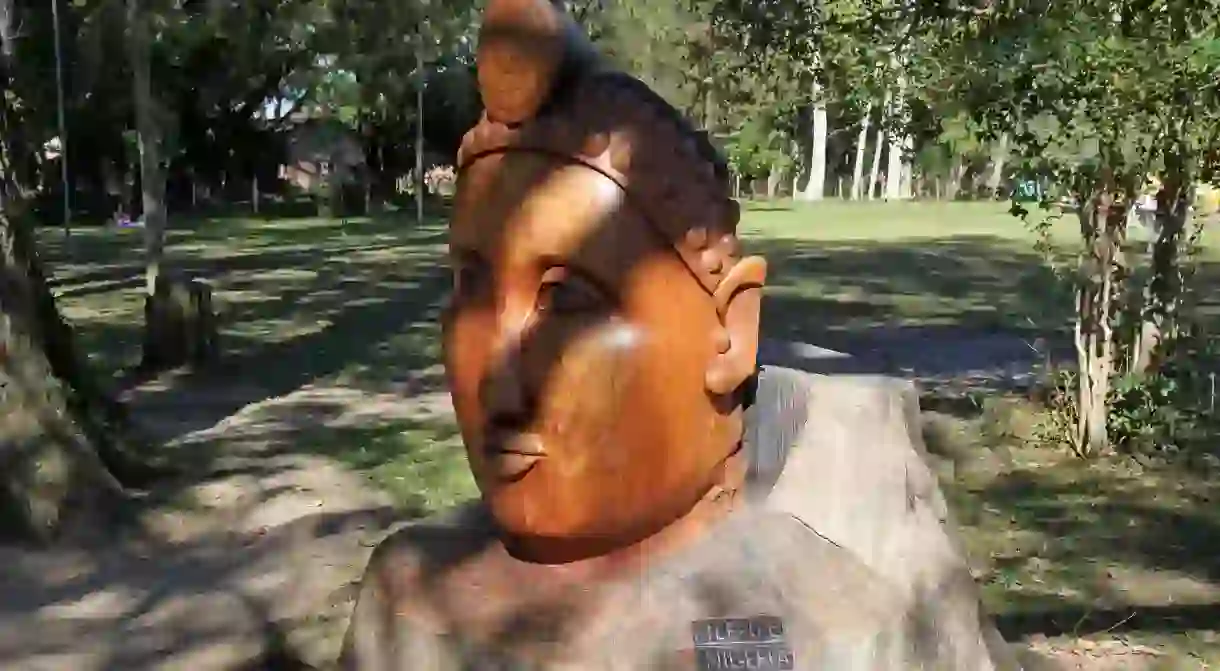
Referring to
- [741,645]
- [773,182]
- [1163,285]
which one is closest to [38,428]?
[741,645]

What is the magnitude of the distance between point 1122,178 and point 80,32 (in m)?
25.7

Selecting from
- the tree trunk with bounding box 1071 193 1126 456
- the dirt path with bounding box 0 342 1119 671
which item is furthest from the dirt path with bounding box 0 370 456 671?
the tree trunk with bounding box 1071 193 1126 456

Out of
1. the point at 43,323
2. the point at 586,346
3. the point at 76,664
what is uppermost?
the point at 586,346

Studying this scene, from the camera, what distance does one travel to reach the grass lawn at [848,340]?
17.3ft

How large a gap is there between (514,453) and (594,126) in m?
0.61

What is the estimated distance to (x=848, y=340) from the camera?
Result: 475 inches

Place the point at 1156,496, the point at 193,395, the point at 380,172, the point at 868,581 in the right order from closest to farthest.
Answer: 1. the point at 868,581
2. the point at 1156,496
3. the point at 193,395
4. the point at 380,172

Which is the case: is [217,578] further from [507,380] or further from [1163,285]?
[1163,285]

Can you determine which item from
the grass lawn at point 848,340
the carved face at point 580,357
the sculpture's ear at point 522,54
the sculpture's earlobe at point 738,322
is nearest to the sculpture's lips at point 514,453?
the carved face at point 580,357

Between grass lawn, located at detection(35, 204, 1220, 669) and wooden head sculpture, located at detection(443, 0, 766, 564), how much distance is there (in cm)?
284

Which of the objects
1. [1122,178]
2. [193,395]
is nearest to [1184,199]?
[1122,178]

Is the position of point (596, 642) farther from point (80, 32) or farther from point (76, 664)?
point (80, 32)

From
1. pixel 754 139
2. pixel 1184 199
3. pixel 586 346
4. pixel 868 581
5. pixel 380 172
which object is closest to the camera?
pixel 586 346

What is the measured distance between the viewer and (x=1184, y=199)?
24.6 ft
